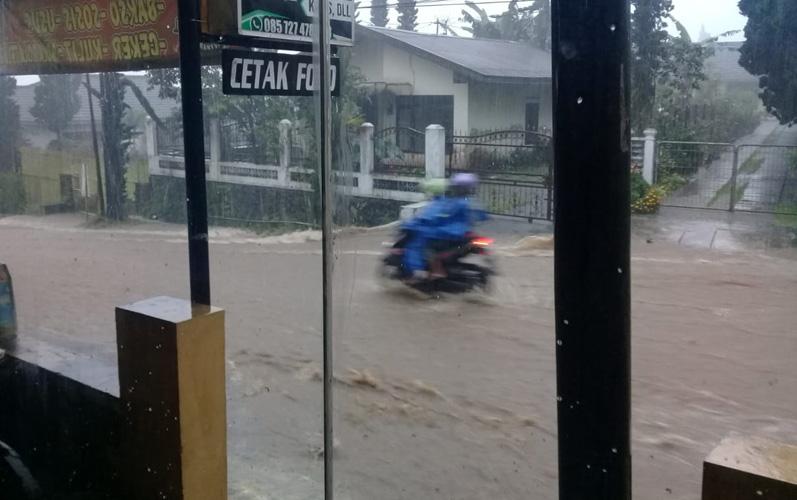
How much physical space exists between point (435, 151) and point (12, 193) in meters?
4.60

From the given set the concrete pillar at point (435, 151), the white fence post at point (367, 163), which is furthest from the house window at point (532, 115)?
the concrete pillar at point (435, 151)

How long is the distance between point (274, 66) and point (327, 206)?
1.08m

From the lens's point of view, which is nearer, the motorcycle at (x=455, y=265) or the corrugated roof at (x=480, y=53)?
the corrugated roof at (x=480, y=53)

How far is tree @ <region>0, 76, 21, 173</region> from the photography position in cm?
677

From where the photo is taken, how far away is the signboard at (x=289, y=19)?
3246mm

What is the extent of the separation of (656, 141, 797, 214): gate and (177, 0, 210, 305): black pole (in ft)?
6.87

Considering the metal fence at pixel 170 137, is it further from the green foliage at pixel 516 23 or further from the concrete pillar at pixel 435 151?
the green foliage at pixel 516 23

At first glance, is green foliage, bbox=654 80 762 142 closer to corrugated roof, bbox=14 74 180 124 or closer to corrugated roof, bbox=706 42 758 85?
corrugated roof, bbox=706 42 758 85

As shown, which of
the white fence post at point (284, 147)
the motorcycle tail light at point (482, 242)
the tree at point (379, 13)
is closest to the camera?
the tree at point (379, 13)

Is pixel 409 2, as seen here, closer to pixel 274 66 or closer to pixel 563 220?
pixel 274 66

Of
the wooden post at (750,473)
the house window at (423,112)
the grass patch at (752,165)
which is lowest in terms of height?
the wooden post at (750,473)

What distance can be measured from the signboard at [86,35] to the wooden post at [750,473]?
4.12m

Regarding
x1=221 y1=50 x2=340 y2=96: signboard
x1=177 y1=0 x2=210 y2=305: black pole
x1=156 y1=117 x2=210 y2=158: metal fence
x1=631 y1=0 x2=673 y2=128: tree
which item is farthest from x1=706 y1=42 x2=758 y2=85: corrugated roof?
x1=156 y1=117 x2=210 y2=158: metal fence

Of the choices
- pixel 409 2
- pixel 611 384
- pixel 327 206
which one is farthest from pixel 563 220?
pixel 409 2
